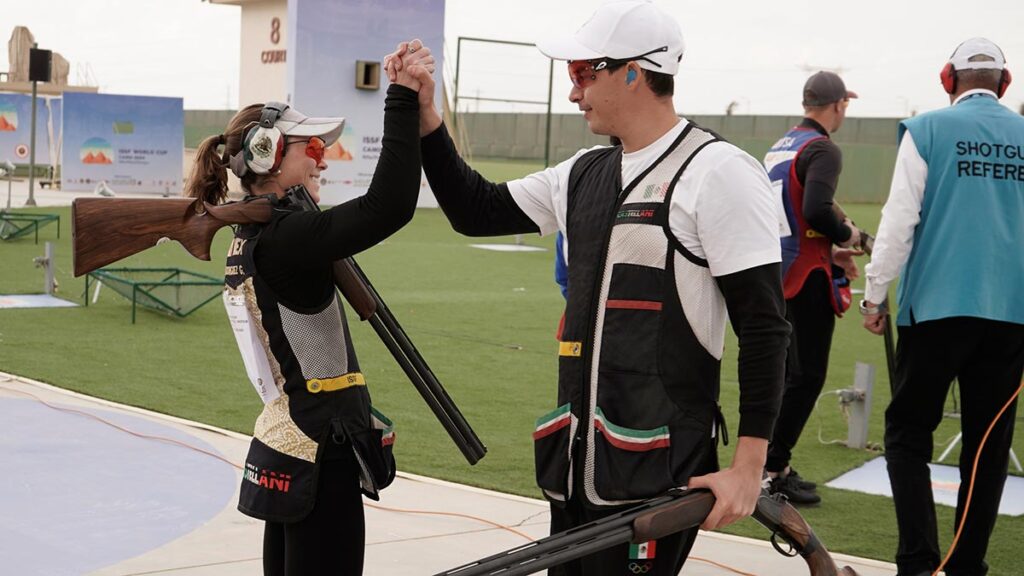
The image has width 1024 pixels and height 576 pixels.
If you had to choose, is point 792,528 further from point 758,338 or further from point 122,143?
point 122,143

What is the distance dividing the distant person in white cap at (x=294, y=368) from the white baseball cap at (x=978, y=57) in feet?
9.17

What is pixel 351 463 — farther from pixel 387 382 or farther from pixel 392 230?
pixel 387 382

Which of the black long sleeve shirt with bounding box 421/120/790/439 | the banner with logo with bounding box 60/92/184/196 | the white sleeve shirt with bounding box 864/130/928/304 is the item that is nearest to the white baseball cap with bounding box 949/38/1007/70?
the white sleeve shirt with bounding box 864/130/928/304

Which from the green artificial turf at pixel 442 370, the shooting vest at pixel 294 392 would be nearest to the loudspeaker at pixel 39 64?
the green artificial turf at pixel 442 370

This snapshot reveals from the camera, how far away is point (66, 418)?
736 cm

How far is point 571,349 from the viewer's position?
291 cm

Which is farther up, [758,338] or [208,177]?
[208,177]

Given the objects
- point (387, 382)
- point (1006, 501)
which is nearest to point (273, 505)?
point (1006, 501)

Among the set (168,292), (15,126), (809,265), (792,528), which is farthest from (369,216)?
(15,126)

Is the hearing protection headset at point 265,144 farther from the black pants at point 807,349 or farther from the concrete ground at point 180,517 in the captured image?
the black pants at point 807,349

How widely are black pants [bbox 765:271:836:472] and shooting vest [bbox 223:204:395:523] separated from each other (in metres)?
3.32

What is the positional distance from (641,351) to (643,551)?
0.45m

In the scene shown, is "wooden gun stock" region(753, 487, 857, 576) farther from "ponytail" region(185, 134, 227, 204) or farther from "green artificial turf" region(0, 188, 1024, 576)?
"green artificial turf" region(0, 188, 1024, 576)

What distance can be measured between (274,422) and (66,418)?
4679 millimetres
